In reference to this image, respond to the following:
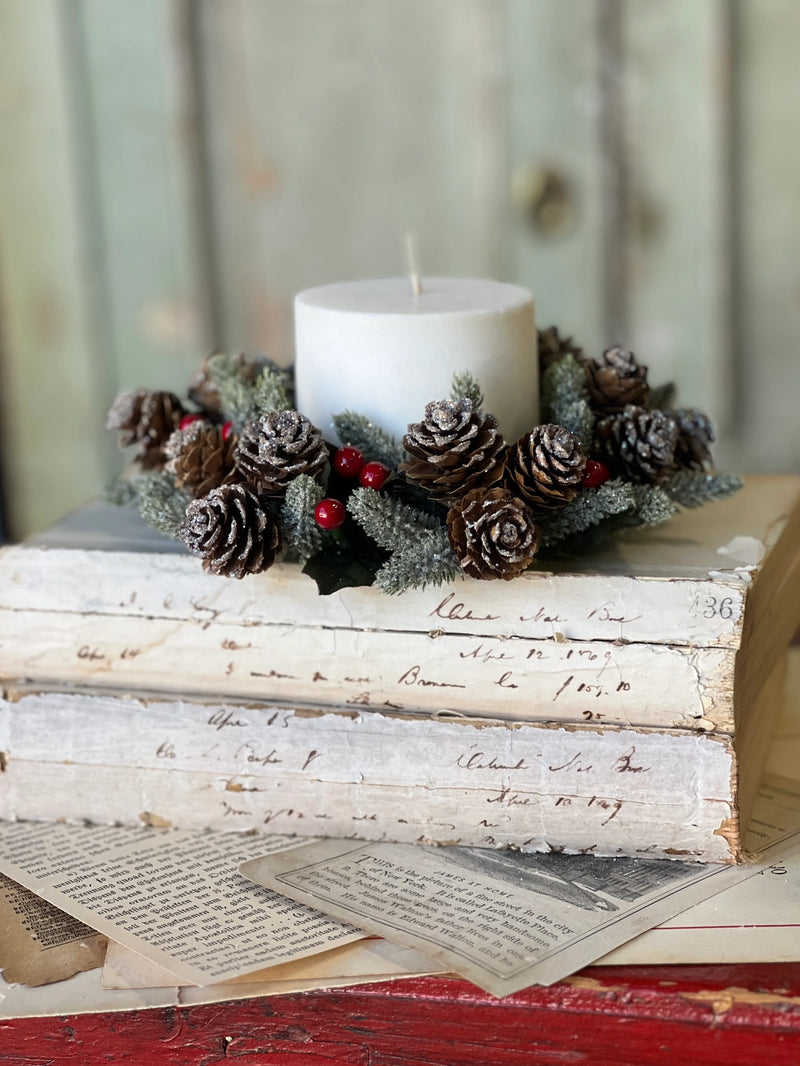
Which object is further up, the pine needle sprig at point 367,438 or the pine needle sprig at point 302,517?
the pine needle sprig at point 367,438

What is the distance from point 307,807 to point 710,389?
125cm

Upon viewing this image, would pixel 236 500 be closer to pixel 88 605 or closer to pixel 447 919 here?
pixel 88 605

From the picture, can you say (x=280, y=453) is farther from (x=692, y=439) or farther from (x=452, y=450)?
(x=692, y=439)

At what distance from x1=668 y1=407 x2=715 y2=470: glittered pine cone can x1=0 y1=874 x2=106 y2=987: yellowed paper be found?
0.41 meters

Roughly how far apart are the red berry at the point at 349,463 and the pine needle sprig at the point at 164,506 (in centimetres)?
9

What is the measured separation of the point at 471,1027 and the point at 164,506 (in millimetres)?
303

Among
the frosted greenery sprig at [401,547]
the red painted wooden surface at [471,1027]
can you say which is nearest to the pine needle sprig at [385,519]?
the frosted greenery sprig at [401,547]

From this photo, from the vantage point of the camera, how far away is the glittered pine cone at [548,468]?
1.87 feet

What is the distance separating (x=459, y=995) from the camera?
1.65 ft

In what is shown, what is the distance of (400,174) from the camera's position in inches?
68.9

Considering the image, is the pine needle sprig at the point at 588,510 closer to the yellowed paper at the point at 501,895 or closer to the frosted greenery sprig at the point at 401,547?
the frosted greenery sprig at the point at 401,547

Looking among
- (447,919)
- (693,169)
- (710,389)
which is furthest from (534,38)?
(447,919)

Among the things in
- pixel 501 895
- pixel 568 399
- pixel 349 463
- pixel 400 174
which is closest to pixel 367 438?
pixel 349 463

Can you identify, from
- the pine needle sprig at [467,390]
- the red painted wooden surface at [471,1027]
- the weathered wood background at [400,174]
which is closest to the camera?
the red painted wooden surface at [471,1027]
